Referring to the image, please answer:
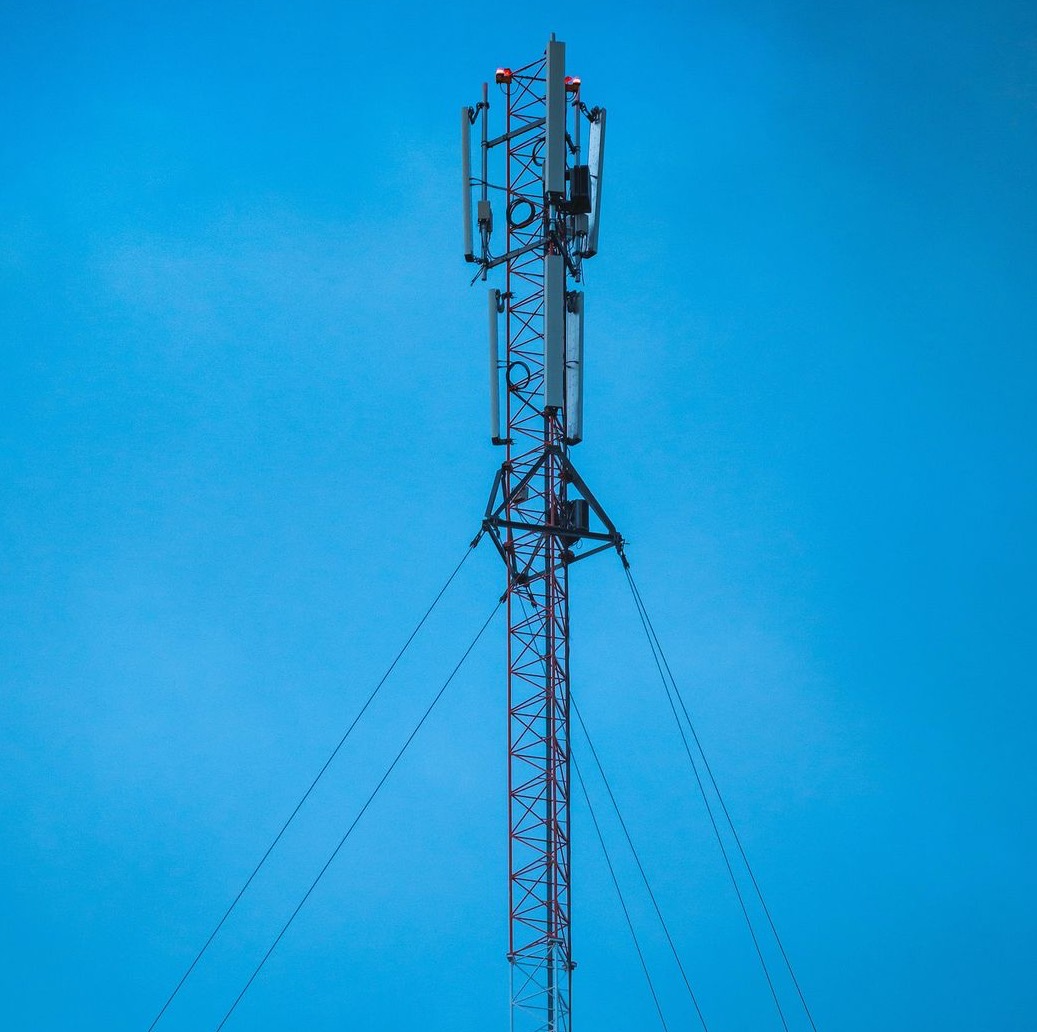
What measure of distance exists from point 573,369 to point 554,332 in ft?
4.22

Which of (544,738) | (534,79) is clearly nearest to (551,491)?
(544,738)

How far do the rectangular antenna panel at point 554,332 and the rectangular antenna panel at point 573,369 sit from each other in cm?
41

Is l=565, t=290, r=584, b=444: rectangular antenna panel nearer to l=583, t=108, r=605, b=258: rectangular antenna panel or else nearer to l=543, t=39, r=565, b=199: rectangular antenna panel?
l=583, t=108, r=605, b=258: rectangular antenna panel

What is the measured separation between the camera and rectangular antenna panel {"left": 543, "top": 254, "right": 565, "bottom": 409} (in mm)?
25938

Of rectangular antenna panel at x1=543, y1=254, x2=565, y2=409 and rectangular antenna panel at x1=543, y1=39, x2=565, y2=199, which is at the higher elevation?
rectangular antenna panel at x1=543, y1=39, x2=565, y2=199

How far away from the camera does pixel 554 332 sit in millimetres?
25922

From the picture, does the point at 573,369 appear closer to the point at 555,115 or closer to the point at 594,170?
the point at 594,170

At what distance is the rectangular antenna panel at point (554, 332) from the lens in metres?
25.9

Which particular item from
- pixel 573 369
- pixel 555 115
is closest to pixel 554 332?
pixel 573 369

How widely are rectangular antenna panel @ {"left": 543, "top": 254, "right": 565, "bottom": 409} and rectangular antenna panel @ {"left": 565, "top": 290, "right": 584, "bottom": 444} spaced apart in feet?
1.36

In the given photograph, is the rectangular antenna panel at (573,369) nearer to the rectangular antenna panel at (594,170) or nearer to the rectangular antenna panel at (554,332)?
the rectangular antenna panel at (554,332)

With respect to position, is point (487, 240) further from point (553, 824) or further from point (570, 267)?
point (553, 824)

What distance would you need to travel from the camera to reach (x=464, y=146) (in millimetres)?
27859

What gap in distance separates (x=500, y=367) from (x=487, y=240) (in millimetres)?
2489
